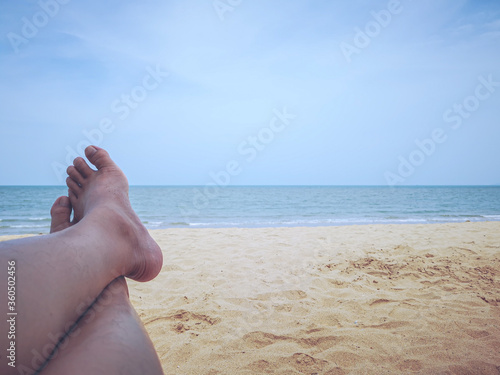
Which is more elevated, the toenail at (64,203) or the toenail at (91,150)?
the toenail at (91,150)

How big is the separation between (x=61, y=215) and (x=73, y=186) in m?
0.25

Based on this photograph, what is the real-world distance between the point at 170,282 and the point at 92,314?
174cm

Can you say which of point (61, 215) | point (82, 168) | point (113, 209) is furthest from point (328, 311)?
point (82, 168)

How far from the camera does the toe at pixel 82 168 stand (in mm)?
1951

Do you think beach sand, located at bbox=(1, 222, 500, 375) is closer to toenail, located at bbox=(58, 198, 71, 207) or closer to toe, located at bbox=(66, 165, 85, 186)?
toenail, located at bbox=(58, 198, 71, 207)

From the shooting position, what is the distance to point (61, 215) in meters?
1.76

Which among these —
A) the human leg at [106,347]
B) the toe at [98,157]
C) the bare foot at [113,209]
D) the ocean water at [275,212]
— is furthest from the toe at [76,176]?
the ocean water at [275,212]

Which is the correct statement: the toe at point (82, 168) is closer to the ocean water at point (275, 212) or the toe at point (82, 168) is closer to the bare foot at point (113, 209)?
the bare foot at point (113, 209)

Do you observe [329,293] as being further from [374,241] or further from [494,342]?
[374,241]

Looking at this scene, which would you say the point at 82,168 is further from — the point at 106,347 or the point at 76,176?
the point at 106,347

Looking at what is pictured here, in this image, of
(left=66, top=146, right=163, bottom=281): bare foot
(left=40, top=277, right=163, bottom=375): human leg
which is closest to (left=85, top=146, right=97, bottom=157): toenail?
(left=66, top=146, right=163, bottom=281): bare foot

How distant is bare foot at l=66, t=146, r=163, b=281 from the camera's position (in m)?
1.28

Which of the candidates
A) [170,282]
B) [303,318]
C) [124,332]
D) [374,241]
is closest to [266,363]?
[303,318]

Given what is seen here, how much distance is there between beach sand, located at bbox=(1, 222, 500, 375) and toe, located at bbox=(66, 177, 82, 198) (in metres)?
0.89
